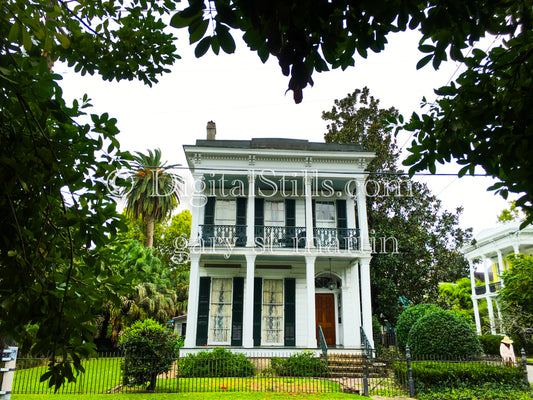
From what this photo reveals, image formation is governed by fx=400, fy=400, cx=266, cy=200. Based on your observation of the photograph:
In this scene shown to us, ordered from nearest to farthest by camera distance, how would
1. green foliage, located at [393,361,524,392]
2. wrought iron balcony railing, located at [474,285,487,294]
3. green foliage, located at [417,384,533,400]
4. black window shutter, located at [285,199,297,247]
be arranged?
green foliage, located at [417,384,533,400]
green foliage, located at [393,361,524,392]
black window shutter, located at [285,199,297,247]
wrought iron balcony railing, located at [474,285,487,294]

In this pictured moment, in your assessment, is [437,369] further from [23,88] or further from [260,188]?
[23,88]

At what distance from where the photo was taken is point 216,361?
40.1 feet

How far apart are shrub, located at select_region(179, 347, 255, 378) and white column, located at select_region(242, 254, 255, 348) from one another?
1595 mm

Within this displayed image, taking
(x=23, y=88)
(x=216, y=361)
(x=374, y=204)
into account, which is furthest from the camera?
(x=374, y=204)

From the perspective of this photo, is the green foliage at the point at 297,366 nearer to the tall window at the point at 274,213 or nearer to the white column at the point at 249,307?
the white column at the point at 249,307

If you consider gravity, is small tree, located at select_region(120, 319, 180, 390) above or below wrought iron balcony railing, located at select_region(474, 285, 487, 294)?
below

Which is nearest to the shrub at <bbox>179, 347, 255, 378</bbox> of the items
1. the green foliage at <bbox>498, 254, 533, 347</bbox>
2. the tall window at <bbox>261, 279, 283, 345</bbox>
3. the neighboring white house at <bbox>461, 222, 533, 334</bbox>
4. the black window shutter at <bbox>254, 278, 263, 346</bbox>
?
the black window shutter at <bbox>254, 278, 263, 346</bbox>

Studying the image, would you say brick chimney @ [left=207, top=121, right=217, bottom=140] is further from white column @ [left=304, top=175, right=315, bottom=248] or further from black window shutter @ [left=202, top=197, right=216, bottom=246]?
white column @ [left=304, top=175, right=315, bottom=248]

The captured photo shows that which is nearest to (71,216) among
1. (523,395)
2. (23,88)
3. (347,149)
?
(23,88)

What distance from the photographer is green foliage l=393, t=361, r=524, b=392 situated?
10.4m

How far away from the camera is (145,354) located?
33.9ft

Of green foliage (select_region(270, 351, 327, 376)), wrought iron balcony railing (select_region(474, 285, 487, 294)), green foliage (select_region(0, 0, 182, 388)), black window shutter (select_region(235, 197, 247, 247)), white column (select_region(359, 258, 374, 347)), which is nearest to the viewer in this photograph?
green foliage (select_region(0, 0, 182, 388))

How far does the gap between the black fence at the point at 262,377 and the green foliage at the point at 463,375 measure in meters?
0.26

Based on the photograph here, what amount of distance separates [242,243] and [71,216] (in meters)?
14.0
